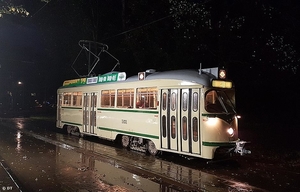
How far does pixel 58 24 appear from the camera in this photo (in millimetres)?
26531

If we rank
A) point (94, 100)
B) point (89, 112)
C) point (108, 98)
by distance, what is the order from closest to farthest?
point (108, 98), point (94, 100), point (89, 112)

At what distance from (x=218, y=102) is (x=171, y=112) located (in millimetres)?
1559

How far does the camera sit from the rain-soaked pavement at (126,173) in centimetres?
772

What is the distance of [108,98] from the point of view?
45.4 feet

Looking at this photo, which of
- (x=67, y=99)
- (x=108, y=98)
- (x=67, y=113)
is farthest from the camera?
(x=67, y=99)

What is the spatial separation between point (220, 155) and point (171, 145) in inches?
62.0

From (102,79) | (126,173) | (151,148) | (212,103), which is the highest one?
(102,79)

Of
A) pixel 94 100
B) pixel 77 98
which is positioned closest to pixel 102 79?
pixel 94 100

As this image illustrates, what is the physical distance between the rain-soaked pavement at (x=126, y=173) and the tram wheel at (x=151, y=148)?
276 mm

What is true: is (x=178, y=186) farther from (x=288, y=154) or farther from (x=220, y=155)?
(x=288, y=154)

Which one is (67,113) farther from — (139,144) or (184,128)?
(184,128)

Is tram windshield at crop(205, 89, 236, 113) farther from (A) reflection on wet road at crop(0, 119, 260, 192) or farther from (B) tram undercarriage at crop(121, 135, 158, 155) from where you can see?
(B) tram undercarriage at crop(121, 135, 158, 155)

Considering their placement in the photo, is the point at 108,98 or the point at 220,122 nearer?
the point at 220,122

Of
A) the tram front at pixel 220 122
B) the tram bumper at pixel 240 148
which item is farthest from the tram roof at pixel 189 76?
the tram bumper at pixel 240 148
